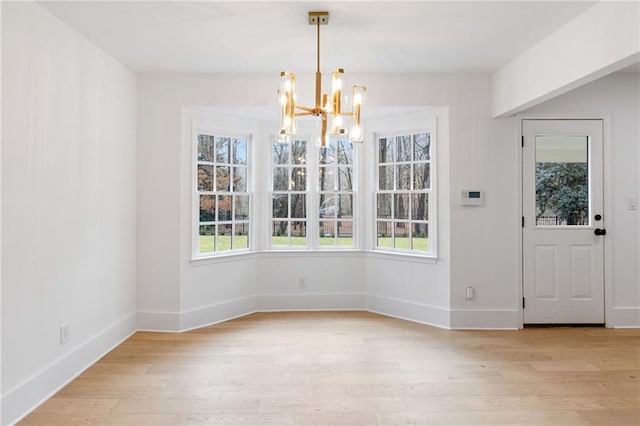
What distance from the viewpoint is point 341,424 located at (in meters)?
2.47

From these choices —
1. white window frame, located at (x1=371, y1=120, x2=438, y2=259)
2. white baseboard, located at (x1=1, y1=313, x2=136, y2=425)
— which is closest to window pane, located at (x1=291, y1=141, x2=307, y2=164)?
white window frame, located at (x1=371, y1=120, x2=438, y2=259)

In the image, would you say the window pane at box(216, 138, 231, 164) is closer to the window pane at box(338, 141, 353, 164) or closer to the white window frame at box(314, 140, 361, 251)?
the white window frame at box(314, 140, 361, 251)

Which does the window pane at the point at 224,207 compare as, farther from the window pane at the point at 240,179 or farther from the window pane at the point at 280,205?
the window pane at the point at 280,205

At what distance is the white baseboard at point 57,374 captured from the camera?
100 inches

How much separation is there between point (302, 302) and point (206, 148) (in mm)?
2109

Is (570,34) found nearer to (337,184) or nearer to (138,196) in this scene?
(337,184)

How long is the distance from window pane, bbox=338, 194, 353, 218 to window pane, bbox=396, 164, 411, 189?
2.01 feet

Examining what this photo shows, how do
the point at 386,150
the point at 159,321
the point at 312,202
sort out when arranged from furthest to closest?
1. the point at 312,202
2. the point at 386,150
3. the point at 159,321

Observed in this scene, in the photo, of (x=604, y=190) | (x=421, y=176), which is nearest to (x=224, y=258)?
(x=421, y=176)

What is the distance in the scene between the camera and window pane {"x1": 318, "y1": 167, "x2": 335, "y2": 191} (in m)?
5.20

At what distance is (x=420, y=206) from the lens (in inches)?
188

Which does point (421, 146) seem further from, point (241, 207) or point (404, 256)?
point (241, 207)

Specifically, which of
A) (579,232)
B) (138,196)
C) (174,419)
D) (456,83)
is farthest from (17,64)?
(579,232)

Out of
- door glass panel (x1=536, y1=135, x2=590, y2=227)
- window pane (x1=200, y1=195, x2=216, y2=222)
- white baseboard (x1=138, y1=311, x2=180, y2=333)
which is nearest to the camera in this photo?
white baseboard (x1=138, y1=311, x2=180, y2=333)
